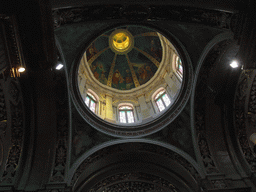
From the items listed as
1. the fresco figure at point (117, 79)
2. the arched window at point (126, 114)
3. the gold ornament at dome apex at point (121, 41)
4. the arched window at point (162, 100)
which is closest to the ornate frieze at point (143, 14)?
the arched window at point (162, 100)

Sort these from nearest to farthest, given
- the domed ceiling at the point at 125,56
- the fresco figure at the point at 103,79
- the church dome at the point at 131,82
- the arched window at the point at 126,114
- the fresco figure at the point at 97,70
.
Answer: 1. the church dome at the point at 131,82
2. the arched window at the point at 126,114
3. the fresco figure at the point at 97,70
4. the fresco figure at the point at 103,79
5. the domed ceiling at the point at 125,56

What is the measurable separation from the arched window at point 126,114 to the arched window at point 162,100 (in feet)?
7.13

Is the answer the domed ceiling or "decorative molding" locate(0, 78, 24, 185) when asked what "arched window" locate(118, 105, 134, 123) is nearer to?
the domed ceiling

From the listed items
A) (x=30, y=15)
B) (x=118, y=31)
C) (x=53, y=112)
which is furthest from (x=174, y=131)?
(x=118, y=31)

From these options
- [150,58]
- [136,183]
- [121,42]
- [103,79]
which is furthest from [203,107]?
[121,42]

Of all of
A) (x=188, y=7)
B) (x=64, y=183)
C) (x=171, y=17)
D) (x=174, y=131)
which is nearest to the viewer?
(x=188, y=7)

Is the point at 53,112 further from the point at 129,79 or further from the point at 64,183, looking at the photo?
the point at 129,79

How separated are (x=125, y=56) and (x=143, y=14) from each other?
43.3ft

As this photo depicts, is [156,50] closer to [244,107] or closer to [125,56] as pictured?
[125,56]

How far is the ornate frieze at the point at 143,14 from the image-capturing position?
21.3ft

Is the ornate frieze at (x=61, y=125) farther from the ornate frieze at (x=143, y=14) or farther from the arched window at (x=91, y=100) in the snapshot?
the ornate frieze at (x=143, y=14)

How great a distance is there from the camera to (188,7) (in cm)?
646

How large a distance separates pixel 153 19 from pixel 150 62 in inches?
465

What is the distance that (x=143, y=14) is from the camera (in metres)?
6.91
